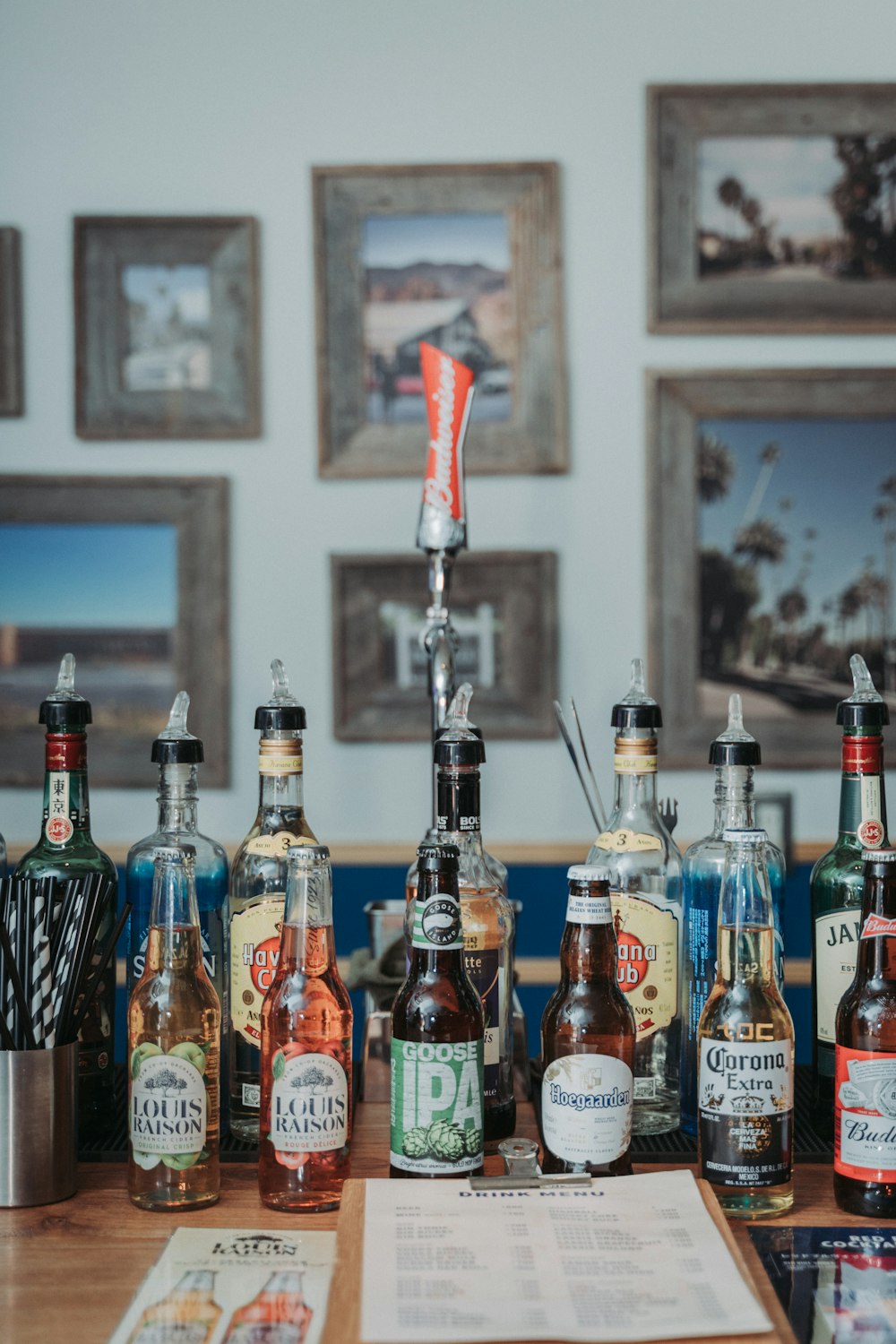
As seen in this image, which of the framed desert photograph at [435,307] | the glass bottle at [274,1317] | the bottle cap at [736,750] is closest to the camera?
the glass bottle at [274,1317]

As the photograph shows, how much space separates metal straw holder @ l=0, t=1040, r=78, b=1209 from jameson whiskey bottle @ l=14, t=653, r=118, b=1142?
0.09 m

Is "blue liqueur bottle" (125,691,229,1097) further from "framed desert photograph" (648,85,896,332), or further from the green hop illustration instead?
"framed desert photograph" (648,85,896,332)

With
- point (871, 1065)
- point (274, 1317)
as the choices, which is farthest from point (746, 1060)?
point (274, 1317)

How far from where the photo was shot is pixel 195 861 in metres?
0.96

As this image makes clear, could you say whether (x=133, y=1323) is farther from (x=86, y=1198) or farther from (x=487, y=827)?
(x=487, y=827)

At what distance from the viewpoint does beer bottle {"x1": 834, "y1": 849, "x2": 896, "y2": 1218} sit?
0.81 metres

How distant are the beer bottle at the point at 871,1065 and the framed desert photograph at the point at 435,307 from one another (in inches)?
57.7

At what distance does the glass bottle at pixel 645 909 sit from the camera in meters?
0.96

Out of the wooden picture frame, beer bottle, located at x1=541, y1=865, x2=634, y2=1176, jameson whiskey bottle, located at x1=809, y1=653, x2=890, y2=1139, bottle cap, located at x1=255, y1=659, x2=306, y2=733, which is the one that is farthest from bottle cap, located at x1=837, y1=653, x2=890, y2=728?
the wooden picture frame

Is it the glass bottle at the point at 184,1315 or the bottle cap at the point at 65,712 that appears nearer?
the glass bottle at the point at 184,1315

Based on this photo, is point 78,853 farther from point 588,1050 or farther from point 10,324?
point 10,324

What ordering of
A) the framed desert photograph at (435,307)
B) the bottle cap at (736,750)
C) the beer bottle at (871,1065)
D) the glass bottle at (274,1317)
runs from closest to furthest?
the glass bottle at (274,1317) < the beer bottle at (871,1065) < the bottle cap at (736,750) < the framed desert photograph at (435,307)

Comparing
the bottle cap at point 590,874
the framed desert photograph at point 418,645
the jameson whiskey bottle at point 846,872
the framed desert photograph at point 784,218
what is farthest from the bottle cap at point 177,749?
the framed desert photograph at point 784,218

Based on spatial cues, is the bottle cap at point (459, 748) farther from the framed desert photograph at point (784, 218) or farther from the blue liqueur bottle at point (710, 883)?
the framed desert photograph at point (784, 218)
